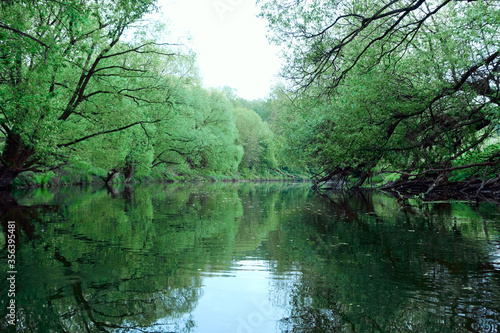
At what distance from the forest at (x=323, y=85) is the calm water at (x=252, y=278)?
168 inches

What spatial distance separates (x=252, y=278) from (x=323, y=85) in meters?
9.65

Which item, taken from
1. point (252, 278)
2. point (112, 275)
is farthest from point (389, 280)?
point (112, 275)

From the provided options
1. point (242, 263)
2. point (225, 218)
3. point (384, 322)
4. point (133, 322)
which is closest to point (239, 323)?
point (133, 322)

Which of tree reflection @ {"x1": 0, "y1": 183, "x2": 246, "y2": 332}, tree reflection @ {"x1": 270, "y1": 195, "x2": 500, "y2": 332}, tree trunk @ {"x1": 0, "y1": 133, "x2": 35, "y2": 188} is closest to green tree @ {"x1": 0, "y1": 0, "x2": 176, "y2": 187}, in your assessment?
tree trunk @ {"x1": 0, "y1": 133, "x2": 35, "y2": 188}

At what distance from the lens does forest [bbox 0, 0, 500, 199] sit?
10.9 metres

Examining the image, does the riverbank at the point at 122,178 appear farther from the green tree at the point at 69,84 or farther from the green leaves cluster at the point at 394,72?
the green leaves cluster at the point at 394,72

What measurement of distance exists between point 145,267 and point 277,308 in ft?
7.86

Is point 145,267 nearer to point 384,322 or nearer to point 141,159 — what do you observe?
point 384,322

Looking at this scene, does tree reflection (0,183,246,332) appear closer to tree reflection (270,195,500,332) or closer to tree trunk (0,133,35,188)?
tree reflection (270,195,500,332)

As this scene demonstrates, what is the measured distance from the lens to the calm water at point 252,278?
3.79 m

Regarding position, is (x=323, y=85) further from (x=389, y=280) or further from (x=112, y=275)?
(x=112, y=275)

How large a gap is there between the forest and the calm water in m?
4.28

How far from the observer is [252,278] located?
5320mm

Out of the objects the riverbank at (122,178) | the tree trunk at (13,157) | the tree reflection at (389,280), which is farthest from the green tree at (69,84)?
the tree reflection at (389,280)
